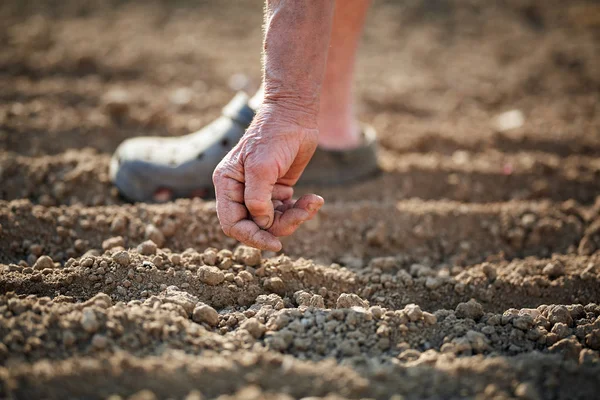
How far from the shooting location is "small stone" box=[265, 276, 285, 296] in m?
1.69

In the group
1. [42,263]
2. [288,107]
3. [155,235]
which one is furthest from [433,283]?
[42,263]

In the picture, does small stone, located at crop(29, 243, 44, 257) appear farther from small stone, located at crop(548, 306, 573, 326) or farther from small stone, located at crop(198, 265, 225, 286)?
small stone, located at crop(548, 306, 573, 326)

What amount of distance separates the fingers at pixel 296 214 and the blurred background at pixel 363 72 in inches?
54.7

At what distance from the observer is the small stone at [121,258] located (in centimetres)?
165

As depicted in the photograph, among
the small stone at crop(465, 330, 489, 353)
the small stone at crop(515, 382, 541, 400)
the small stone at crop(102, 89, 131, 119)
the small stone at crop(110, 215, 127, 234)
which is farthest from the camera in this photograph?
the small stone at crop(102, 89, 131, 119)

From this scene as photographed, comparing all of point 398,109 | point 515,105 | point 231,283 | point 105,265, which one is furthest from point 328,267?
point 515,105

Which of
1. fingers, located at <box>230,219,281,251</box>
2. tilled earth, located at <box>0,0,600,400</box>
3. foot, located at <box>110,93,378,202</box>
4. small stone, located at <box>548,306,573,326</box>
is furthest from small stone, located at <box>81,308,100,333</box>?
small stone, located at <box>548,306,573,326</box>

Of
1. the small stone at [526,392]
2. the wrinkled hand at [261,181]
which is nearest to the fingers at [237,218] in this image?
the wrinkled hand at [261,181]

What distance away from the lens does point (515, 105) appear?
3.53 m

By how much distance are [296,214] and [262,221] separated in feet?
0.33

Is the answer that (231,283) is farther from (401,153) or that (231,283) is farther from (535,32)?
(535,32)

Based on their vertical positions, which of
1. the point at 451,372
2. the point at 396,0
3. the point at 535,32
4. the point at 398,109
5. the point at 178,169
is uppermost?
the point at 396,0

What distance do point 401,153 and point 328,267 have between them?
1.24 meters

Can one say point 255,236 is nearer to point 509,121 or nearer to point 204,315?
point 204,315
